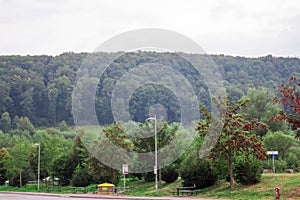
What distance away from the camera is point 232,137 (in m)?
33.7

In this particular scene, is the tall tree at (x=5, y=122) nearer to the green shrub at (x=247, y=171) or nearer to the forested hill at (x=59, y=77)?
the forested hill at (x=59, y=77)

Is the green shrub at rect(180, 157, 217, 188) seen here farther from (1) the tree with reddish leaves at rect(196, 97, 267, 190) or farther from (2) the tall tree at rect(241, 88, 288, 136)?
(2) the tall tree at rect(241, 88, 288, 136)

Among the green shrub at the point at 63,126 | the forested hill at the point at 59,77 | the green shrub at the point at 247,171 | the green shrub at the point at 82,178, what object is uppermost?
the forested hill at the point at 59,77

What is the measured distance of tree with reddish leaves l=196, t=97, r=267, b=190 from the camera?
33.6m

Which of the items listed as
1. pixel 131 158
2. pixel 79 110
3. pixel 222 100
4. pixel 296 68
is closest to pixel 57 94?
pixel 296 68

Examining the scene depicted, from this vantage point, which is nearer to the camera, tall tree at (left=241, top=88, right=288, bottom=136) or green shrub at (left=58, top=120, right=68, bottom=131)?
tall tree at (left=241, top=88, right=288, bottom=136)

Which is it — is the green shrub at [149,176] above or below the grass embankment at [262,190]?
below

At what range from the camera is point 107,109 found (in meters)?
66.2

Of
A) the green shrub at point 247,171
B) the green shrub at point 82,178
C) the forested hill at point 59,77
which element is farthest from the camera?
the forested hill at point 59,77

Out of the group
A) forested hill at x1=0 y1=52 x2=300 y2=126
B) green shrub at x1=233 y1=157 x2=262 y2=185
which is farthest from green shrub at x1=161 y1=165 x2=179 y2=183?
forested hill at x1=0 y1=52 x2=300 y2=126

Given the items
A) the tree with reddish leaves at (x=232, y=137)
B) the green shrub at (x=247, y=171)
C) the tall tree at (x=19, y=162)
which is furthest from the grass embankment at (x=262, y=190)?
the tall tree at (x=19, y=162)

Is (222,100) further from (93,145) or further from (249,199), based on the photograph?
(93,145)

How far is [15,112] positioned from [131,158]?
133647mm

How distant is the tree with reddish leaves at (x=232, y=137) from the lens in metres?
33.6
